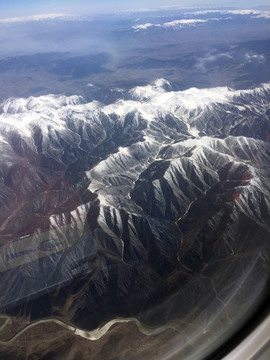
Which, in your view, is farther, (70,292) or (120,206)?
(120,206)

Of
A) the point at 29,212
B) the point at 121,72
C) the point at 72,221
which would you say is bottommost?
the point at 121,72

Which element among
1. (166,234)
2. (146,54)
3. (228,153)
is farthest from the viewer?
(146,54)

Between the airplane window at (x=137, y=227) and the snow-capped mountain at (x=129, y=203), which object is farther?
the snow-capped mountain at (x=129, y=203)

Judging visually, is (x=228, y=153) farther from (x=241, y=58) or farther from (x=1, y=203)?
(x=241, y=58)

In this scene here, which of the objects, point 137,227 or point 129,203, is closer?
point 137,227

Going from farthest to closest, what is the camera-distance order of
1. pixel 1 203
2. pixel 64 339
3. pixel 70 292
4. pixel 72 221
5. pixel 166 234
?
pixel 1 203
pixel 166 234
pixel 72 221
pixel 70 292
pixel 64 339

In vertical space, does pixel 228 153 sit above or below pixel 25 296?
below

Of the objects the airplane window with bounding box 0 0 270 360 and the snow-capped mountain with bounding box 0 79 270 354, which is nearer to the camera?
the airplane window with bounding box 0 0 270 360

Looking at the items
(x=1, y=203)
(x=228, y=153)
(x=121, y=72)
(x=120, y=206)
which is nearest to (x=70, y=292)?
(x=120, y=206)
